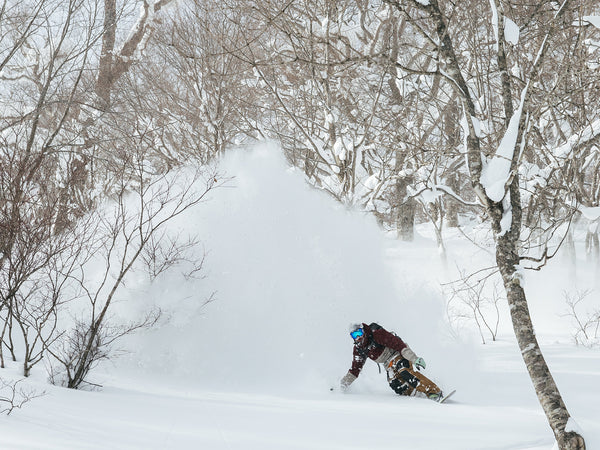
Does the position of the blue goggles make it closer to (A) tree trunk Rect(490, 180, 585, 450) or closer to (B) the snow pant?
(B) the snow pant

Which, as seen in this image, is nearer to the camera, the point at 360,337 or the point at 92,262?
the point at 360,337

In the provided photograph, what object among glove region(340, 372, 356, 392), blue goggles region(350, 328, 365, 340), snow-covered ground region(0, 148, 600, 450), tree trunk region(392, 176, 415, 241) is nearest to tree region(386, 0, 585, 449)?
snow-covered ground region(0, 148, 600, 450)

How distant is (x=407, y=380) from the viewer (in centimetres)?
626

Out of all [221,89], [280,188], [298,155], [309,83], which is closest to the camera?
[280,188]

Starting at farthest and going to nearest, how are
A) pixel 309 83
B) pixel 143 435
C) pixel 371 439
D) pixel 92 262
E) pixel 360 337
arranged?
pixel 309 83
pixel 92 262
pixel 360 337
pixel 371 439
pixel 143 435

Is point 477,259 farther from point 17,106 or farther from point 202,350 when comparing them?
point 17,106

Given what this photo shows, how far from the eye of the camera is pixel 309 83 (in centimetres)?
Answer: 1174

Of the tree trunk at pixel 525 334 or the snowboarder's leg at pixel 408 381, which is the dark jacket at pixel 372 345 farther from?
the tree trunk at pixel 525 334

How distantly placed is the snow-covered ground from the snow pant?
18 centimetres

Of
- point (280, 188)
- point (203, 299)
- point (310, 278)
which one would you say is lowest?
point (203, 299)

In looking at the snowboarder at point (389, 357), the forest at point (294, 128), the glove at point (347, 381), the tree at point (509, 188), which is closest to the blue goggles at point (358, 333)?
the snowboarder at point (389, 357)

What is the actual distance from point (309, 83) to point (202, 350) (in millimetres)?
6712

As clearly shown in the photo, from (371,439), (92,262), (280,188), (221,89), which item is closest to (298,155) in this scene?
(221,89)

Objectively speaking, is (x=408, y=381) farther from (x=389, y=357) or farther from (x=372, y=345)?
(x=372, y=345)
